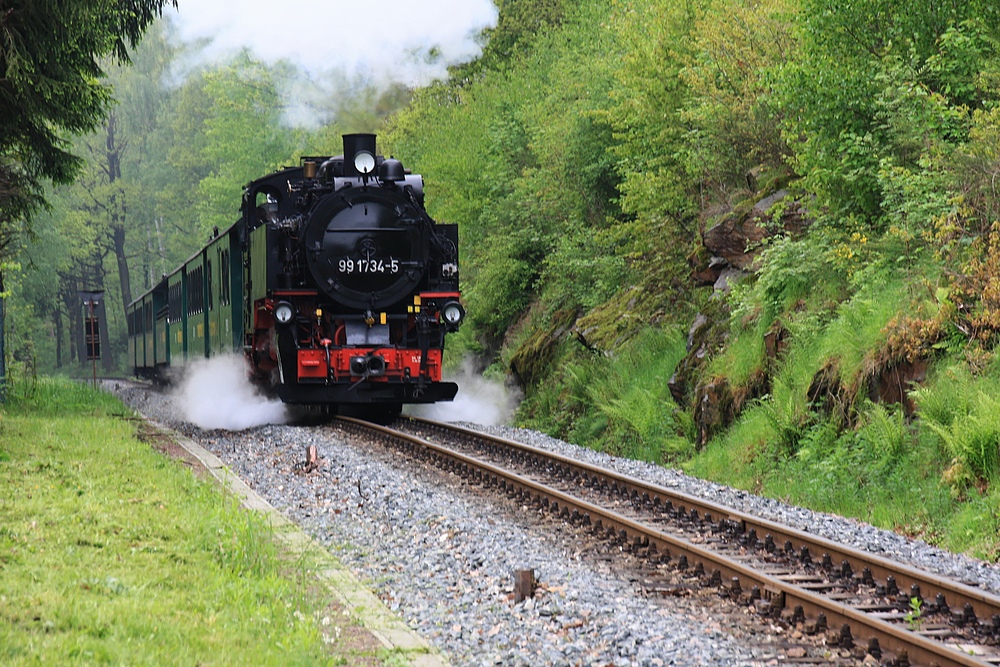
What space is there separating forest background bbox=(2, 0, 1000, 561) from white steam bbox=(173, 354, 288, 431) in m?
3.82

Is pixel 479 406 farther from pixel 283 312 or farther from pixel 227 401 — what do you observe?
pixel 283 312

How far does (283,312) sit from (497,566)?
8729mm

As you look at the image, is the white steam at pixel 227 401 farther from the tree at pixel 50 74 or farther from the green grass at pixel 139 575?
the green grass at pixel 139 575

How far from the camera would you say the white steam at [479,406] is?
19922mm

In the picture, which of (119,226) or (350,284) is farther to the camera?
(119,226)

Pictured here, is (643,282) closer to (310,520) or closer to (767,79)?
(767,79)

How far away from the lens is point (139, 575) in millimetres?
6785

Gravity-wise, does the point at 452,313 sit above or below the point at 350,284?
below

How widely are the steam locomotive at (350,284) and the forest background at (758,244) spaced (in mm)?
3092

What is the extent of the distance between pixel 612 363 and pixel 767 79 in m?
5.89

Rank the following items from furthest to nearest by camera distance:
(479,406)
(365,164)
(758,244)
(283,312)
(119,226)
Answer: (119,226) < (479,406) < (365,164) < (283,312) < (758,244)

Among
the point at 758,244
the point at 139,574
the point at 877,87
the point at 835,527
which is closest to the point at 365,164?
the point at 758,244

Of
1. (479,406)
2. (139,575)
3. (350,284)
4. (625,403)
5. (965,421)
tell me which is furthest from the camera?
(479,406)

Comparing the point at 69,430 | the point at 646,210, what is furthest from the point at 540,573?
the point at 646,210
